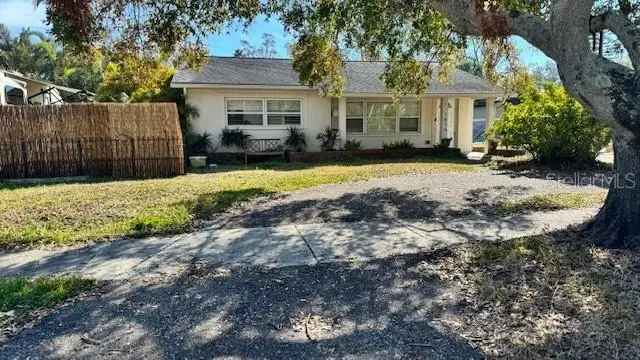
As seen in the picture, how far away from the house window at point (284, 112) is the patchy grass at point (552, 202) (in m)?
11.4

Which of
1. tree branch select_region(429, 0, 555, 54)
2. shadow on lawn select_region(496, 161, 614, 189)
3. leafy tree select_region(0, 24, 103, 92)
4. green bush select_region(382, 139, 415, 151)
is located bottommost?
shadow on lawn select_region(496, 161, 614, 189)

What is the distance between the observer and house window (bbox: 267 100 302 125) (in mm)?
18438

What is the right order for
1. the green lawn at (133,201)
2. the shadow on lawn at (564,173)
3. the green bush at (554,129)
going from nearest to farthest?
1. the green lawn at (133,201)
2. the shadow on lawn at (564,173)
3. the green bush at (554,129)

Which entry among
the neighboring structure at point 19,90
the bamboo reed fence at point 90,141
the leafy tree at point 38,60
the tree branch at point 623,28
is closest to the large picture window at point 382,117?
the bamboo reed fence at point 90,141

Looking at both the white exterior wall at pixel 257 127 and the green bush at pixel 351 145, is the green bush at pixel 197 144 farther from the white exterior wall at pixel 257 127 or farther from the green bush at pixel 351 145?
the green bush at pixel 351 145

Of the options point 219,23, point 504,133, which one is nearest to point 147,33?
point 219,23

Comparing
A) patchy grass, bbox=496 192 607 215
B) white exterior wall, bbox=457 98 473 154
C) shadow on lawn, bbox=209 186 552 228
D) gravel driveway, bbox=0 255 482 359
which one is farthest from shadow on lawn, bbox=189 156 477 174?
gravel driveway, bbox=0 255 482 359

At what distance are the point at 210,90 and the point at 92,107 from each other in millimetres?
5397

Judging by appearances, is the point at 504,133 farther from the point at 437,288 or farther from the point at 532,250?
the point at 437,288

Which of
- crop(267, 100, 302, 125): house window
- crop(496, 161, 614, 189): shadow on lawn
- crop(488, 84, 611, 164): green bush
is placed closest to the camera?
crop(496, 161, 614, 189): shadow on lawn

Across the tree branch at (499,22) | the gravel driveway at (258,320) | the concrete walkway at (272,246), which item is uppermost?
the tree branch at (499,22)

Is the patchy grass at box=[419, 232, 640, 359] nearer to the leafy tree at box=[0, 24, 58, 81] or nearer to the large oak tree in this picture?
the large oak tree

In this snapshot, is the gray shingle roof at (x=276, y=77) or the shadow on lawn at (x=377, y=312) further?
the gray shingle roof at (x=276, y=77)

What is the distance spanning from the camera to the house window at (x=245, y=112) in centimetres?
1800
